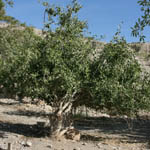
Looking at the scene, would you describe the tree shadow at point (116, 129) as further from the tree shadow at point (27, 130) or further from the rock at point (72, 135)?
the tree shadow at point (27, 130)

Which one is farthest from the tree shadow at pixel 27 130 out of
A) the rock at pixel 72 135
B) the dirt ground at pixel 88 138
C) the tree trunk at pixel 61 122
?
the rock at pixel 72 135

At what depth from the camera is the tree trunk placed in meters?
11.5

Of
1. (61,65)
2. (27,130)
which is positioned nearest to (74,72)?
(61,65)

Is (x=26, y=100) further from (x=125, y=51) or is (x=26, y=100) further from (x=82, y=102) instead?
(x=125, y=51)

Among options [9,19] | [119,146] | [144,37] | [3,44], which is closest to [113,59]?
[144,37]

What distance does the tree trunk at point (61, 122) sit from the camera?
11.5 metres

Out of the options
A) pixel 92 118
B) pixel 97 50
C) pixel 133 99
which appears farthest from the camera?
pixel 92 118

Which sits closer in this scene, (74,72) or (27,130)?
(74,72)

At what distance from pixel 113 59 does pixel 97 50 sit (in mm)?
779

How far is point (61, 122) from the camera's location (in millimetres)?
11617

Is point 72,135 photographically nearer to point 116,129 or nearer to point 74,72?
point 74,72

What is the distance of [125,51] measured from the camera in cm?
1110

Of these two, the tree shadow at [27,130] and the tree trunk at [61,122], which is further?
the tree shadow at [27,130]

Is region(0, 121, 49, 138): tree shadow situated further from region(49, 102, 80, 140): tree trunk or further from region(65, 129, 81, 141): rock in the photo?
region(65, 129, 81, 141): rock
